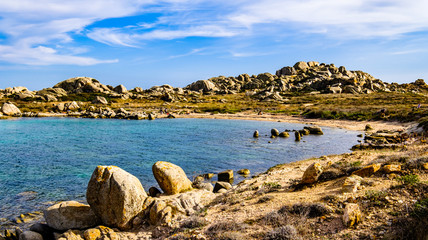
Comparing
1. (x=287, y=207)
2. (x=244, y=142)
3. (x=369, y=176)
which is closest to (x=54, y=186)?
(x=287, y=207)

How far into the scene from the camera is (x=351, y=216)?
27.3 feet

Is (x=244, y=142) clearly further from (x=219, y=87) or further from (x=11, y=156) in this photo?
(x=219, y=87)

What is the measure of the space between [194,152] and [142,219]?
704 inches

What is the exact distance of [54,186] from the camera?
59.8 ft

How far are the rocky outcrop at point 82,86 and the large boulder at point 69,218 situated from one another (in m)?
126

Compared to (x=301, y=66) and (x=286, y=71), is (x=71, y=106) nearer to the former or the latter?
(x=286, y=71)

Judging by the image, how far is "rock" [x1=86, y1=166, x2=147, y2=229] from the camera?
455 inches

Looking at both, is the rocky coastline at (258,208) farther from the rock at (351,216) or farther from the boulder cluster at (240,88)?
the boulder cluster at (240,88)

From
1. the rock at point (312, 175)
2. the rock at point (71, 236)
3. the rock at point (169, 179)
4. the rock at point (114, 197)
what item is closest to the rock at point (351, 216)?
→ the rock at point (312, 175)

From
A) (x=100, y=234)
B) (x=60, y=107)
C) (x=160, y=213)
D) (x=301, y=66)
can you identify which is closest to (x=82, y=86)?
(x=60, y=107)

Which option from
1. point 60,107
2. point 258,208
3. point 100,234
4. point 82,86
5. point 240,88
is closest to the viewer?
point 100,234

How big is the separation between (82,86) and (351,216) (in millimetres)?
144017

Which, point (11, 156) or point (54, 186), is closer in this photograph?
point (54, 186)

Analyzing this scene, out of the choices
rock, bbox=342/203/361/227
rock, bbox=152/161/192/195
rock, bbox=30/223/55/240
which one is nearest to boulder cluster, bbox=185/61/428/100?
rock, bbox=152/161/192/195
